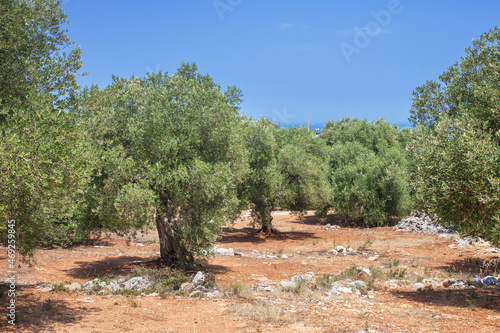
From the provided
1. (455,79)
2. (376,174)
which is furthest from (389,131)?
(455,79)

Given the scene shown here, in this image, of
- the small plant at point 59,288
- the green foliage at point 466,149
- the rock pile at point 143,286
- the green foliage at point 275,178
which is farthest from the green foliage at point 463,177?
the green foliage at point 275,178

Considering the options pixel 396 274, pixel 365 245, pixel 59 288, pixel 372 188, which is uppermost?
pixel 372 188

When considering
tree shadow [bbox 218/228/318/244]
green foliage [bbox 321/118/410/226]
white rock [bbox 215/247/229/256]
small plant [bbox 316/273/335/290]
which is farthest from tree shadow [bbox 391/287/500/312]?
green foliage [bbox 321/118/410/226]

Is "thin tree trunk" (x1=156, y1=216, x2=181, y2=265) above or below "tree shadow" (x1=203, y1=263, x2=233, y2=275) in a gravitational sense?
above

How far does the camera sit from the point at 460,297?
13547 mm

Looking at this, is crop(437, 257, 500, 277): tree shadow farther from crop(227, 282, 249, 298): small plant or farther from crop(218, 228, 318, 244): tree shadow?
crop(218, 228, 318, 244): tree shadow

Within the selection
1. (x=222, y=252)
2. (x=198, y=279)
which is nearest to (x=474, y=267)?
(x=222, y=252)

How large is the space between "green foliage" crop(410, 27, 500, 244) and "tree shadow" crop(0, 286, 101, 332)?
11334 mm

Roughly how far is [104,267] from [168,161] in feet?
22.0

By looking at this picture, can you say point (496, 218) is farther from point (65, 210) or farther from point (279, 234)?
point (279, 234)

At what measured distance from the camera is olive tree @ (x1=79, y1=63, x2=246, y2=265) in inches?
547

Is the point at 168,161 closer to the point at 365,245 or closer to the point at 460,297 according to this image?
the point at 460,297

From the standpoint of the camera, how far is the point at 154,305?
12219 millimetres

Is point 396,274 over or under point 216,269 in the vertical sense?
under
